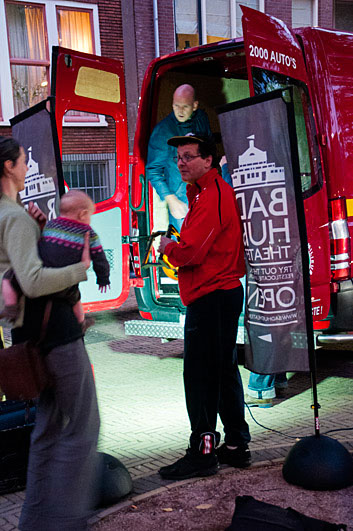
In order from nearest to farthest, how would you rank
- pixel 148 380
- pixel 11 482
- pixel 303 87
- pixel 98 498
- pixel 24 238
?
pixel 24 238 → pixel 98 498 → pixel 11 482 → pixel 303 87 → pixel 148 380

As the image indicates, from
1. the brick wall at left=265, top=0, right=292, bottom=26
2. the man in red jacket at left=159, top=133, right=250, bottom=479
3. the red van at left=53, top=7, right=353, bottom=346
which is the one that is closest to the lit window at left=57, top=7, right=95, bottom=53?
the brick wall at left=265, top=0, right=292, bottom=26

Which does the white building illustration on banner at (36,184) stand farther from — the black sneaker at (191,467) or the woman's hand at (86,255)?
the black sneaker at (191,467)

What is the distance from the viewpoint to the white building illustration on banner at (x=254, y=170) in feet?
12.4

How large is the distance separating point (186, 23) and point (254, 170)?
13763 millimetres

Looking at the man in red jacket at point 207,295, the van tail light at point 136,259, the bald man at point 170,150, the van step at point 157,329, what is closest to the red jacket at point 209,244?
the man in red jacket at point 207,295

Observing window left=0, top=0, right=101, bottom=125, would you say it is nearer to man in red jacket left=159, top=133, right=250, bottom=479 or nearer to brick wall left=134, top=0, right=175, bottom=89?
brick wall left=134, top=0, right=175, bottom=89

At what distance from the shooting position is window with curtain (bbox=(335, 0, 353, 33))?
18.6m

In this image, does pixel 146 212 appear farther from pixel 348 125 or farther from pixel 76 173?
pixel 76 173

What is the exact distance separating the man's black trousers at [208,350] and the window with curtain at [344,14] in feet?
55.4

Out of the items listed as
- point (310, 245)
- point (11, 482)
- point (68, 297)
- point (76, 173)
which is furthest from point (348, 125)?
point (76, 173)

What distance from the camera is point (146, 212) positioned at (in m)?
6.39

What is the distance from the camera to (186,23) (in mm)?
16422

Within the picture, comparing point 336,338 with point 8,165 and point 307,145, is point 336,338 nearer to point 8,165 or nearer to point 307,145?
point 307,145

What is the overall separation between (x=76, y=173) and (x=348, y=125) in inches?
438
